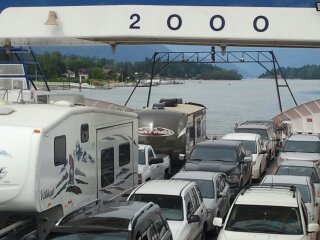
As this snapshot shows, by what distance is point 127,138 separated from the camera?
42.1 ft

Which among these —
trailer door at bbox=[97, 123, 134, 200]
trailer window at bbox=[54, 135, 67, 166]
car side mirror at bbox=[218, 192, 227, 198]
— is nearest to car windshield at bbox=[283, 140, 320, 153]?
car side mirror at bbox=[218, 192, 227, 198]

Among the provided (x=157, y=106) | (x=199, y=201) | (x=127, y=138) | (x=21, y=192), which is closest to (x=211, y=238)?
(x=199, y=201)

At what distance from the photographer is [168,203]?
Result: 10.8 metres

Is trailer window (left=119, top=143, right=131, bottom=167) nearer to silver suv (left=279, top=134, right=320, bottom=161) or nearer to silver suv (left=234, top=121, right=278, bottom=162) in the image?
silver suv (left=279, top=134, right=320, bottom=161)

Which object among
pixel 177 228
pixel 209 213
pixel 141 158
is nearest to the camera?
pixel 177 228

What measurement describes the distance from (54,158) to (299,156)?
12.8 m

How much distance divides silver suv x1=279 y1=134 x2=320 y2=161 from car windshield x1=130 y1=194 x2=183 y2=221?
10.1 m

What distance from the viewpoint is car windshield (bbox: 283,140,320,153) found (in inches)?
843

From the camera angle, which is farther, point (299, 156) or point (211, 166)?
point (299, 156)

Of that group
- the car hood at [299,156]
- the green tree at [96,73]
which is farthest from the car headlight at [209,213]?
the green tree at [96,73]

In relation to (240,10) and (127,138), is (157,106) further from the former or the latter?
(240,10)

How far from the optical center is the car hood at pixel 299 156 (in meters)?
20.0

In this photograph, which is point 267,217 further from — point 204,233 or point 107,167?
point 107,167

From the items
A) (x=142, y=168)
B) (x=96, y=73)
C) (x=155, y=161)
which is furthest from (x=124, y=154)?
(x=96, y=73)
